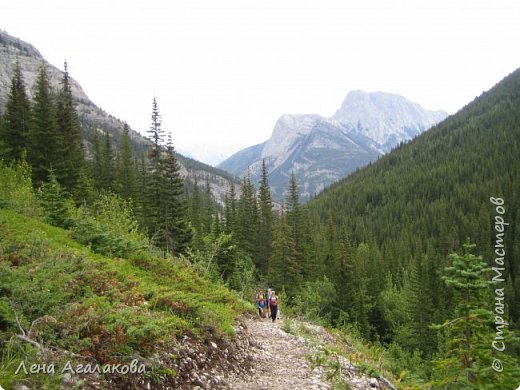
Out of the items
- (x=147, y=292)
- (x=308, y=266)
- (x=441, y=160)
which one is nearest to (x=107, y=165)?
(x=308, y=266)

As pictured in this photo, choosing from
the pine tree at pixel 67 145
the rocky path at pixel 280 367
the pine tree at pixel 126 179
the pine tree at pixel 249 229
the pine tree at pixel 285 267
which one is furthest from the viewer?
the pine tree at pixel 126 179

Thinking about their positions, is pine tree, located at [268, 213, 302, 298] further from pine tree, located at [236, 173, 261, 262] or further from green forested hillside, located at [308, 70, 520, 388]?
pine tree, located at [236, 173, 261, 262]

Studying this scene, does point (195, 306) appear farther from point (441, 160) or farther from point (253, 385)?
point (441, 160)

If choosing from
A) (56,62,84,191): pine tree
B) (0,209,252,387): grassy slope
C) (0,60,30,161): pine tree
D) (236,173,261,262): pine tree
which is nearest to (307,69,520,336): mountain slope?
(236,173,261,262): pine tree

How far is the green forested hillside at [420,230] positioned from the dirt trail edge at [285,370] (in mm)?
4892

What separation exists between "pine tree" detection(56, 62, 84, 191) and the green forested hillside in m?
34.6

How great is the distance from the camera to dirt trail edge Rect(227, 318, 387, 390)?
31.2ft

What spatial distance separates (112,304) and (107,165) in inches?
2076

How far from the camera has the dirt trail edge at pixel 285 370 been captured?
952cm

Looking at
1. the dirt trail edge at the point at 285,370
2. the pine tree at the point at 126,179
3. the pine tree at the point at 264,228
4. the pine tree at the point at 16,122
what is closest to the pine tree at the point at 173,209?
the pine tree at the point at 16,122

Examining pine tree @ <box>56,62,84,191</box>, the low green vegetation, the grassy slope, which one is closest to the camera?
the low green vegetation

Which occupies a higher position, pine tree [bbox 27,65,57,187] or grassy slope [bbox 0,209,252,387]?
pine tree [bbox 27,65,57,187]

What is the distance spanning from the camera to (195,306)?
34.8 feet

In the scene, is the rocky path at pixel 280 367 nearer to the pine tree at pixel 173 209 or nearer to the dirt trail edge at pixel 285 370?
the dirt trail edge at pixel 285 370
